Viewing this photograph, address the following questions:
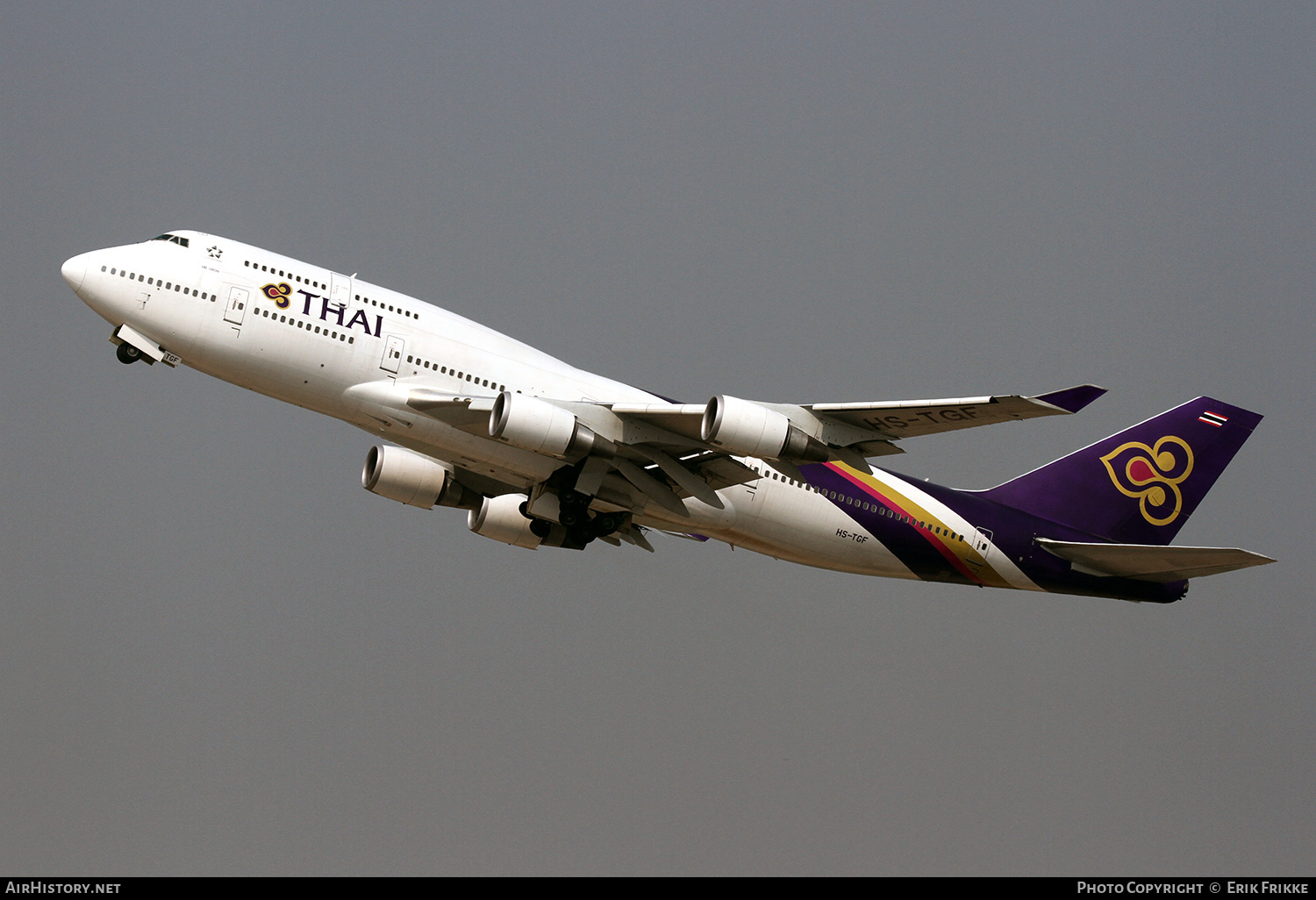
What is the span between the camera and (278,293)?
27688 millimetres

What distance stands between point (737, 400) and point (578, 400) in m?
4.54

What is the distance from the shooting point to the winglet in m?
22.6

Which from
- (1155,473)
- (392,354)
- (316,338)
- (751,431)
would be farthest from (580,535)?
(1155,473)

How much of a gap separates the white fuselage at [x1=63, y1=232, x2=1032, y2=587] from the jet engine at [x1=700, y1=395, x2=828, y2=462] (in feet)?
14.2

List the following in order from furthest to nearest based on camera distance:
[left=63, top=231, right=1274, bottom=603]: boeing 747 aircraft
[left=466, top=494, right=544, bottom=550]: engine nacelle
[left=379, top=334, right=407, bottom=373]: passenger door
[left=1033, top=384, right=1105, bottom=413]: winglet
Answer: [left=466, top=494, right=544, bottom=550]: engine nacelle, [left=379, top=334, right=407, bottom=373]: passenger door, [left=63, top=231, right=1274, bottom=603]: boeing 747 aircraft, [left=1033, top=384, right=1105, bottom=413]: winglet

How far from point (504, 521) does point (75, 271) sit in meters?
12.0

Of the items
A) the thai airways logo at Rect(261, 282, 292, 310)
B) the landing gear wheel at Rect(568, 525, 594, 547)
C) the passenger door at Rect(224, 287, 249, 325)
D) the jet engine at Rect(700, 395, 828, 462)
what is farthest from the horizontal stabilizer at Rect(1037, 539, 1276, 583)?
the passenger door at Rect(224, 287, 249, 325)

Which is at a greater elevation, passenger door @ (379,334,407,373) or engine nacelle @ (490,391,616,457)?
passenger door @ (379,334,407,373)

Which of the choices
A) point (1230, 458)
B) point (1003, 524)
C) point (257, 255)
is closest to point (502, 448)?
point (257, 255)

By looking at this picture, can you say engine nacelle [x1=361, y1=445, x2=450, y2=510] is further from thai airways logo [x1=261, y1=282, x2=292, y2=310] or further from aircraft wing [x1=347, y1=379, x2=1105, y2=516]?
thai airways logo [x1=261, y1=282, x2=292, y2=310]

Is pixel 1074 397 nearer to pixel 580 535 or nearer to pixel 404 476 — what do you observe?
pixel 580 535

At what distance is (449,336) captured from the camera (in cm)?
2889

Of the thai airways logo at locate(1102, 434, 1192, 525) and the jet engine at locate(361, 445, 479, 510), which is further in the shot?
the thai airways logo at locate(1102, 434, 1192, 525)
